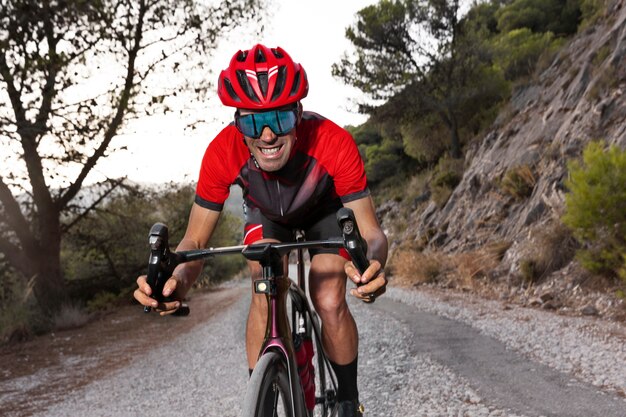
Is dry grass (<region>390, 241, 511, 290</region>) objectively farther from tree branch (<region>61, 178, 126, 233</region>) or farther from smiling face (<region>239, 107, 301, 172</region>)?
smiling face (<region>239, 107, 301, 172</region>)

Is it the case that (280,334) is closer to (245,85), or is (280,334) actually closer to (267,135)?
(267,135)

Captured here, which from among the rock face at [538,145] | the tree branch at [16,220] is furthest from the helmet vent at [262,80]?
the tree branch at [16,220]

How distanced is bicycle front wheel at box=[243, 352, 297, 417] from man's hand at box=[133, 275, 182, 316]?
426mm

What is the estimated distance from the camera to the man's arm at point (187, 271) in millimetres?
2102

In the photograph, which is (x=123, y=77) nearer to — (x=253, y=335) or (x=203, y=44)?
(x=203, y=44)

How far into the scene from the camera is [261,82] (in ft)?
8.20

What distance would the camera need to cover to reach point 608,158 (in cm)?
750

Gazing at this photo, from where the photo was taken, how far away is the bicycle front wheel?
1.92 metres

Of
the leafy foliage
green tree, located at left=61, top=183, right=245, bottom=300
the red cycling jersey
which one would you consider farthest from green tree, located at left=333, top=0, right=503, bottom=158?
the red cycling jersey

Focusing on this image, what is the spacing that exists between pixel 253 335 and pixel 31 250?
1100 centimetres

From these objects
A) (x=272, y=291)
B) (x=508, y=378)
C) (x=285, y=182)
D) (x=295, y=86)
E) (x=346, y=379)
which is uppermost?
(x=295, y=86)

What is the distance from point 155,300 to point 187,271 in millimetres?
411

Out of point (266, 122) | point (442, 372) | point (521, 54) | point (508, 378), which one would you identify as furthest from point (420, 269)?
point (521, 54)

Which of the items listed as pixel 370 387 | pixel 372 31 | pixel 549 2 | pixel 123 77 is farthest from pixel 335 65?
pixel 370 387
